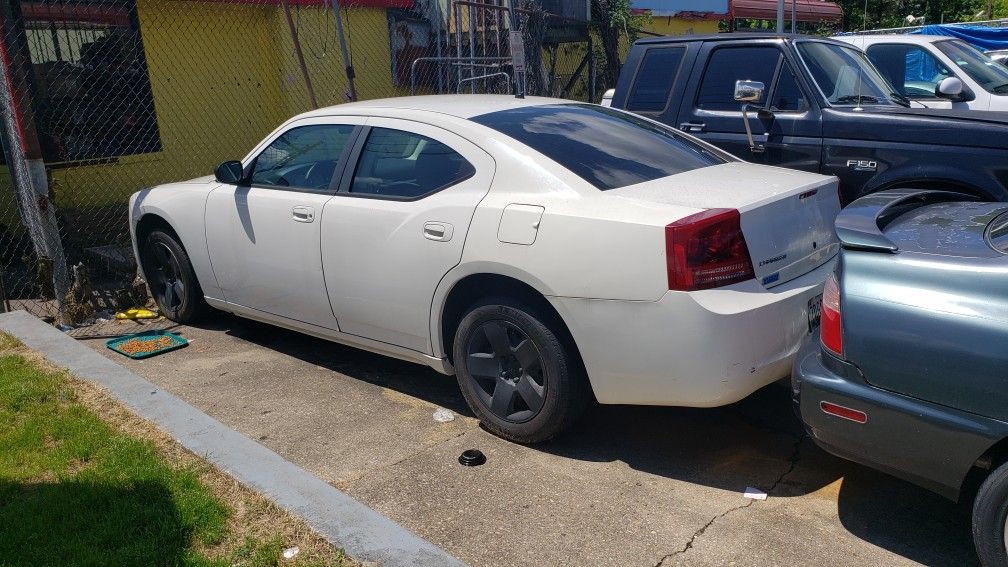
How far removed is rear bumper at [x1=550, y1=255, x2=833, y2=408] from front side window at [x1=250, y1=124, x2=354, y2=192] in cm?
190

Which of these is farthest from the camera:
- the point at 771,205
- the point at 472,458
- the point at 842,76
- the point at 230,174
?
the point at 842,76

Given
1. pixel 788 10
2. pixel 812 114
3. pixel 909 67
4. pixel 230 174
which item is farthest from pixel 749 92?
pixel 788 10

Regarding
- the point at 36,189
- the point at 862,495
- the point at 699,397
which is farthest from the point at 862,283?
the point at 36,189

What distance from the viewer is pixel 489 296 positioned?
423 centimetres

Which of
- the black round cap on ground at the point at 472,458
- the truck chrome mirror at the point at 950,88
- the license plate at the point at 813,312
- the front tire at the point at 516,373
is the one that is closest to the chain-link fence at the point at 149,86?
the front tire at the point at 516,373

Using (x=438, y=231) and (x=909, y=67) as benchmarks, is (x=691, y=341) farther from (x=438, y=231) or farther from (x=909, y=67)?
(x=909, y=67)

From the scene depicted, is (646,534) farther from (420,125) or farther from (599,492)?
(420,125)

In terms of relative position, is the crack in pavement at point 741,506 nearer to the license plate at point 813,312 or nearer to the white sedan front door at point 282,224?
the license plate at point 813,312

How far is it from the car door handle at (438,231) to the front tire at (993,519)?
8.11 feet

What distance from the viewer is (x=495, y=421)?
14.2 feet

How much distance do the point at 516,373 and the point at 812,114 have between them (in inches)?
132

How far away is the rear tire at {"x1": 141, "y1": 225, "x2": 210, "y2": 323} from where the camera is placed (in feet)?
20.3

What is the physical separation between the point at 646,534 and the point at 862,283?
1.27m

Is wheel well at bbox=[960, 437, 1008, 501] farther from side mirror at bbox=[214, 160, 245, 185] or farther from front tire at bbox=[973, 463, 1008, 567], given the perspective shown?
side mirror at bbox=[214, 160, 245, 185]
